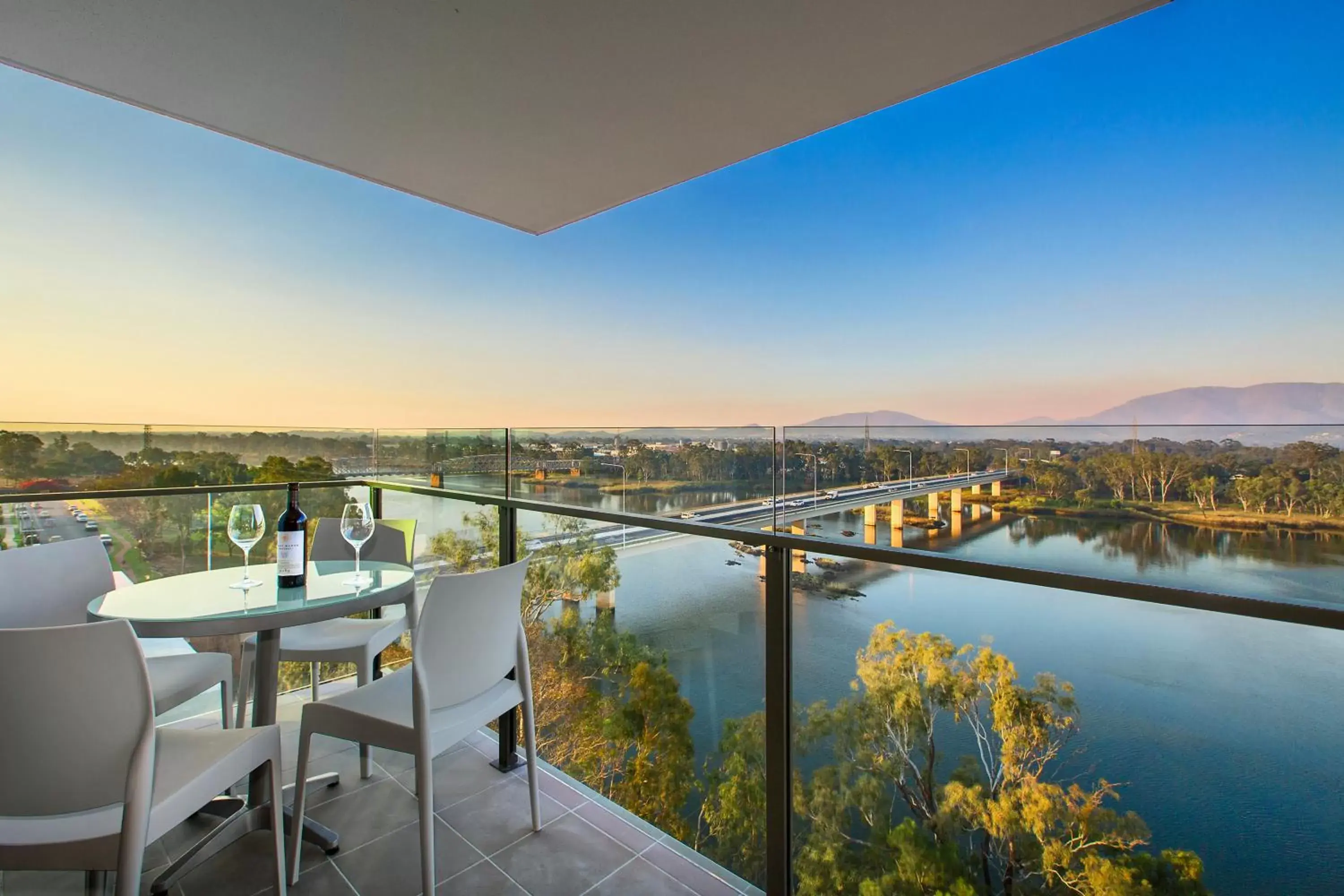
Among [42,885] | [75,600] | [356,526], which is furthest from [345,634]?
[42,885]

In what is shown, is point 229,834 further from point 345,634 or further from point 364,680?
point 345,634

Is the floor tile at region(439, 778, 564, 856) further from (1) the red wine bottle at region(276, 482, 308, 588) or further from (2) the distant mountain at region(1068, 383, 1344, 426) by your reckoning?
(2) the distant mountain at region(1068, 383, 1344, 426)

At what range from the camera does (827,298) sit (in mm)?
5879

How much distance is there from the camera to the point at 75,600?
204 centimetres

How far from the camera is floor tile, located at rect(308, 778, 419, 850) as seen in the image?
193 centimetres

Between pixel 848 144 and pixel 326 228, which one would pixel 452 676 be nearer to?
pixel 326 228

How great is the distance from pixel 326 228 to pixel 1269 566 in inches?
240

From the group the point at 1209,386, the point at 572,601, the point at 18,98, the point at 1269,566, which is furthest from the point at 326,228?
the point at 1209,386

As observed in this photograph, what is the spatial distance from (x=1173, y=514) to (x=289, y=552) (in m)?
3.04

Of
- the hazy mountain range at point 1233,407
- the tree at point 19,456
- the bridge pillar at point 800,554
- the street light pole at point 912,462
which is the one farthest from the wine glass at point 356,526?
the tree at point 19,456

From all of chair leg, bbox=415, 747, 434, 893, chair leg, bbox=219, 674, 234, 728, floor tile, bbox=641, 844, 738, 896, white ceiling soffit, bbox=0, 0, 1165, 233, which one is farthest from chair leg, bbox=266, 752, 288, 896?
white ceiling soffit, bbox=0, 0, 1165, 233

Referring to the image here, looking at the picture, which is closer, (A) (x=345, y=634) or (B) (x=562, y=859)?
(B) (x=562, y=859)

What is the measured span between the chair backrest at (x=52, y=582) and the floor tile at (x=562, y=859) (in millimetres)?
1602

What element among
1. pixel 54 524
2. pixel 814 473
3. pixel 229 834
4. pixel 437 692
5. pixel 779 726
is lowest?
pixel 229 834
